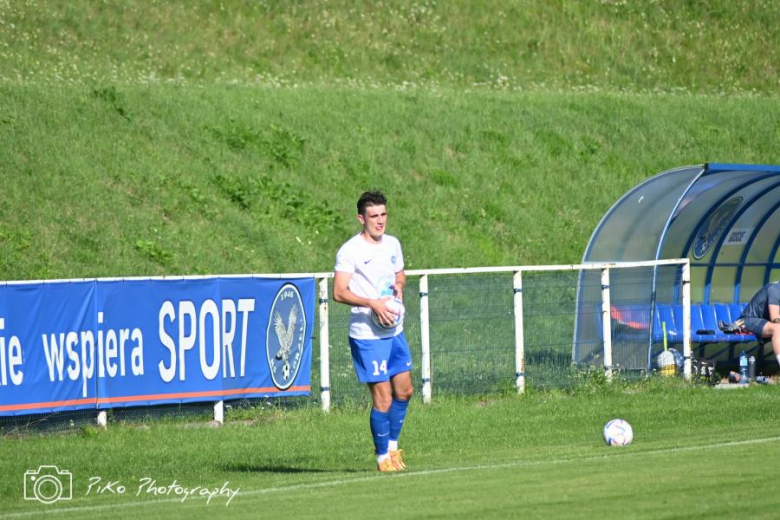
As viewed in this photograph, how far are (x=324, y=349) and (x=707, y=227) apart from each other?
7473 millimetres

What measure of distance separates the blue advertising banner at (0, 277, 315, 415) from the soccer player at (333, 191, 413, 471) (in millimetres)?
4712

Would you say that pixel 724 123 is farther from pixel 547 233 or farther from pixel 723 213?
pixel 723 213

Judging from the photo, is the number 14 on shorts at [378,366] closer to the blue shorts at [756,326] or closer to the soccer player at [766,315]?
the soccer player at [766,315]

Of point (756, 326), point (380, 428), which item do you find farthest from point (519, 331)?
point (380, 428)

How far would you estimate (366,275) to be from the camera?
1011cm

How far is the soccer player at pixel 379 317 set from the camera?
10008 millimetres

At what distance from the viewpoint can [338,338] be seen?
15609 millimetres

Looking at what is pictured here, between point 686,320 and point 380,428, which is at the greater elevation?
point 686,320

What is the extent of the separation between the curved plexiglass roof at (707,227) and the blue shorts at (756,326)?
1660mm

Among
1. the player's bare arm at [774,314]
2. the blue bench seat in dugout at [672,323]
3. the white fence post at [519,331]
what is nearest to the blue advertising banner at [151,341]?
the white fence post at [519,331]

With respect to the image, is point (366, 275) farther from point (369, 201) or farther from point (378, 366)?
point (378, 366)

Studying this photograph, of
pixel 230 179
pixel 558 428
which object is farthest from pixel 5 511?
pixel 230 179

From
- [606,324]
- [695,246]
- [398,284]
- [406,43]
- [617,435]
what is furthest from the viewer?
[406,43]

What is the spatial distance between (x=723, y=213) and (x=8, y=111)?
14.9 metres
